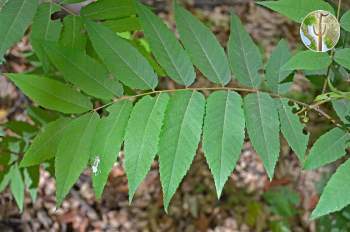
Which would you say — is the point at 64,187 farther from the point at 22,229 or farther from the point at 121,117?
the point at 22,229

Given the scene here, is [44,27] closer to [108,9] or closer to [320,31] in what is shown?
[108,9]

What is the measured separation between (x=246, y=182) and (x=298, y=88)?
1013 mm

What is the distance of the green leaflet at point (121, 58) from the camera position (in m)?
1.57

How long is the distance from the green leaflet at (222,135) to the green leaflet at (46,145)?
479 millimetres

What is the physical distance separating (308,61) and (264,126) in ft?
0.77

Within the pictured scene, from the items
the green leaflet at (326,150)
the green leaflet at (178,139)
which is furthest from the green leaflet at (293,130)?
the green leaflet at (178,139)

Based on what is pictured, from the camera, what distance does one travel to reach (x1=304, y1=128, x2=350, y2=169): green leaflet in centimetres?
161

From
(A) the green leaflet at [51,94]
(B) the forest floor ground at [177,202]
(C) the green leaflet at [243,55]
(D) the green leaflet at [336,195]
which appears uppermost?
(C) the green leaflet at [243,55]

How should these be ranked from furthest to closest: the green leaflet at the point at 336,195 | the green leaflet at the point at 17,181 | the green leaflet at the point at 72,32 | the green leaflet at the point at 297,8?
the green leaflet at the point at 17,181 → the green leaflet at the point at 72,32 → the green leaflet at the point at 297,8 → the green leaflet at the point at 336,195

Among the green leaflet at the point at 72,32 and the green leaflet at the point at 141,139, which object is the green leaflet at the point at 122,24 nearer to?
the green leaflet at the point at 72,32

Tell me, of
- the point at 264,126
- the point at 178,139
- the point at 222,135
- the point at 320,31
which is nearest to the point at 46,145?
the point at 178,139

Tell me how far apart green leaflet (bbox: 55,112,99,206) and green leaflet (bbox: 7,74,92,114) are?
49 millimetres

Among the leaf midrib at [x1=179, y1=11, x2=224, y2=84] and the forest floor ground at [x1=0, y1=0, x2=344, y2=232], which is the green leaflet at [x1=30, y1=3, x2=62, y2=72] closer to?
the leaf midrib at [x1=179, y1=11, x2=224, y2=84]

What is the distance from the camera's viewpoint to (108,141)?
5.17 feet
